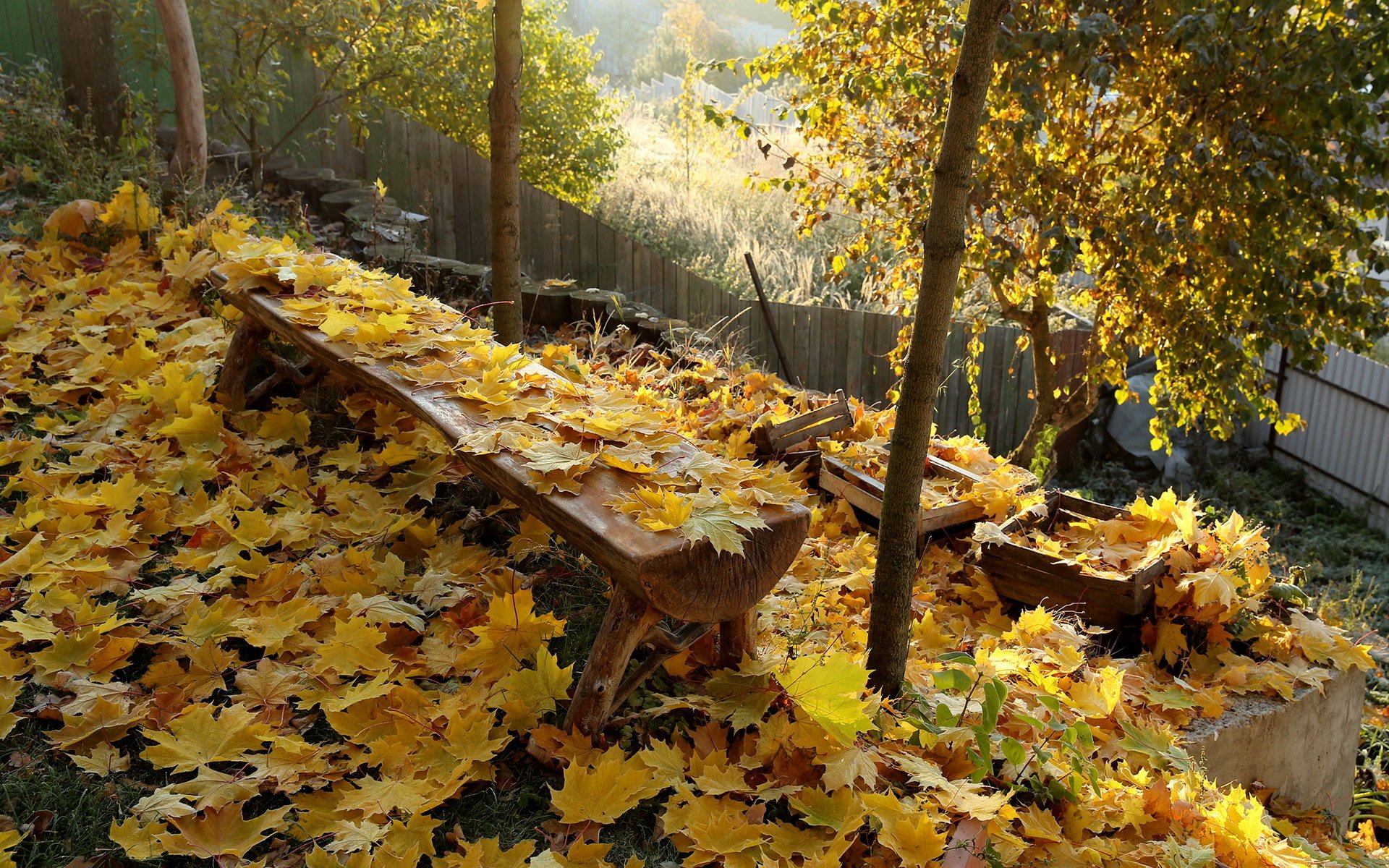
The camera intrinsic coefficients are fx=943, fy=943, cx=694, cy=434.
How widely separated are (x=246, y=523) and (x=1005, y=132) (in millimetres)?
3982

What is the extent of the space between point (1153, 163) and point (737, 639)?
410cm

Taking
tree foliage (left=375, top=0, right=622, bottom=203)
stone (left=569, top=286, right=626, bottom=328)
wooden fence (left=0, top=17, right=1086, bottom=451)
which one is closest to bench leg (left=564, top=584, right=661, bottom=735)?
→ stone (left=569, top=286, right=626, bottom=328)

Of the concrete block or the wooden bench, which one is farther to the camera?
the concrete block

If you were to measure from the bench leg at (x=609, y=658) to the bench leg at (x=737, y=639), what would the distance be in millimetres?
214

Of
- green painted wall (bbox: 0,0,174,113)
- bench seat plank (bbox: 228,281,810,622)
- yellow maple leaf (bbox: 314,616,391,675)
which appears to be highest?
green painted wall (bbox: 0,0,174,113)

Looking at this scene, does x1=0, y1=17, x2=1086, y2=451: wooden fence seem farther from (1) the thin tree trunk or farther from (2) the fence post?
(2) the fence post

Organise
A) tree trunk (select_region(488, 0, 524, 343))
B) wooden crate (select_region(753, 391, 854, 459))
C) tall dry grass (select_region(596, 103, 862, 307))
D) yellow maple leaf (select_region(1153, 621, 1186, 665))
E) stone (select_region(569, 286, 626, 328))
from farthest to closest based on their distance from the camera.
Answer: tall dry grass (select_region(596, 103, 862, 307)), stone (select_region(569, 286, 626, 328)), wooden crate (select_region(753, 391, 854, 459)), tree trunk (select_region(488, 0, 524, 343)), yellow maple leaf (select_region(1153, 621, 1186, 665))

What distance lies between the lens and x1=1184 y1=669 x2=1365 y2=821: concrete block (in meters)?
2.62

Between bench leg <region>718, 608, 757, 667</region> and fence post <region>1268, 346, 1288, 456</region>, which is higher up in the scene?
bench leg <region>718, 608, 757, 667</region>

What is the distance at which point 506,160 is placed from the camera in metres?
3.55

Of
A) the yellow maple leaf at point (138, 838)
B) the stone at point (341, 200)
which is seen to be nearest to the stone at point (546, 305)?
the stone at point (341, 200)

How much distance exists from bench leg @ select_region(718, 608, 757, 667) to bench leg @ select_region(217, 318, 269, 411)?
2.17 m

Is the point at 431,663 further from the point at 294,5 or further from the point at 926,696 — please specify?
the point at 294,5

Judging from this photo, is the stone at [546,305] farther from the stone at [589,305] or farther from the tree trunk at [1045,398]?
the tree trunk at [1045,398]
